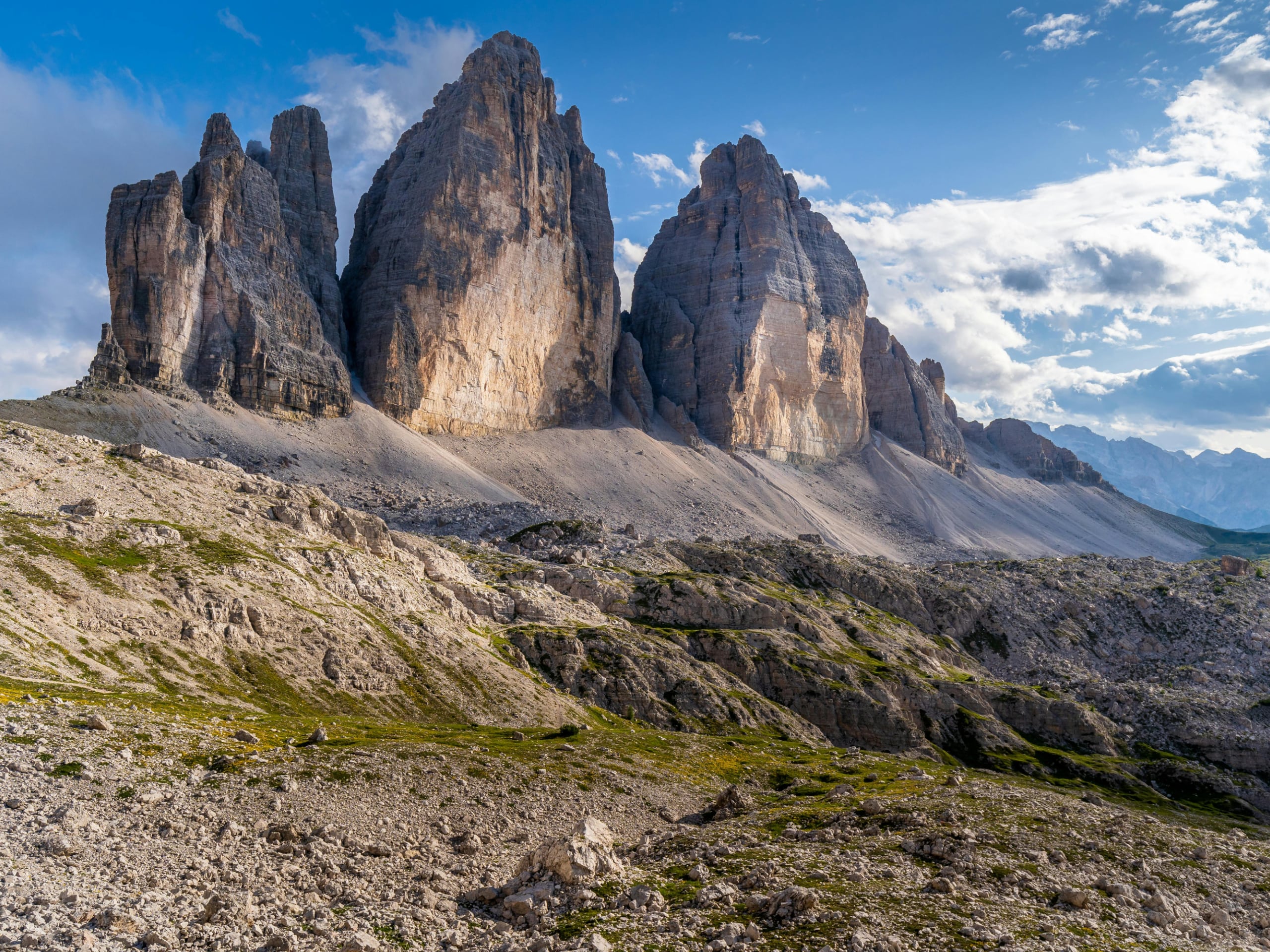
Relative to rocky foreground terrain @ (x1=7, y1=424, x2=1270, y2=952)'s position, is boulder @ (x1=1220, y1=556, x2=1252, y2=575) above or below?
above

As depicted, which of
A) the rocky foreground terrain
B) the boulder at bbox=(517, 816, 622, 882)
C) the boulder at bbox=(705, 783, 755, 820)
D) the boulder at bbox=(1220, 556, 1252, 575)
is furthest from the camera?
the boulder at bbox=(1220, 556, 1252, 575)

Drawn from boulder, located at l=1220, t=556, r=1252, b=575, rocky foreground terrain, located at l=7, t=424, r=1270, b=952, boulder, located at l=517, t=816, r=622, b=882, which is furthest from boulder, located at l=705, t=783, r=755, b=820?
boulder, located at l=1220, t=556, r=1252, b=575

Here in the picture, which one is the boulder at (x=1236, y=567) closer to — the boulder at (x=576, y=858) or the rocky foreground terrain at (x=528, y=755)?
the rocky foreground terrain at (x=528, y=755)

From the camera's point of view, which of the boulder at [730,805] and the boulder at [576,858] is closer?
the boulder at [576,858]

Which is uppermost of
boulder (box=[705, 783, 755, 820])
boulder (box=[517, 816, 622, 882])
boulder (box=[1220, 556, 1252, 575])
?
boulder (box=[1220, 556, 1252, 575])

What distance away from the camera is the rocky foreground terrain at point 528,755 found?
95.2 feet

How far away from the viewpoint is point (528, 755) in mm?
54062

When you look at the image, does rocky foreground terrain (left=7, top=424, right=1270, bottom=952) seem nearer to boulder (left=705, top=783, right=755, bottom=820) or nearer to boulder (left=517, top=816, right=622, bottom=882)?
boulder (left=517, top=816, right=622, bottom=882)

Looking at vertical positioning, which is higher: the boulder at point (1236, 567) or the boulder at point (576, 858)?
the boulder at point (1236, 567)

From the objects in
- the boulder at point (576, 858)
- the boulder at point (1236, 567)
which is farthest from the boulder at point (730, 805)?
the boulder at point (1236, 567)

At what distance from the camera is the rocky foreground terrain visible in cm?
2902

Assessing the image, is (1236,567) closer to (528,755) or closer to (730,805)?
(730,805)

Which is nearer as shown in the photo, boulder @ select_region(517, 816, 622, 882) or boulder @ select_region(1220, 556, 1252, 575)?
boulder @ select_region(517, 816, 622, 882)

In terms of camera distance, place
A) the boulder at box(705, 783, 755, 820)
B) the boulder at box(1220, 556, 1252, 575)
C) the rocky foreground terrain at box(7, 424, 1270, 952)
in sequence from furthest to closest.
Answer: the boulder at box(1220, 556, 1252, 575)
the boulder at box(705, 783, 755, 820)
the rocky foreground terrain at box(7, 424, 1270, 952)
